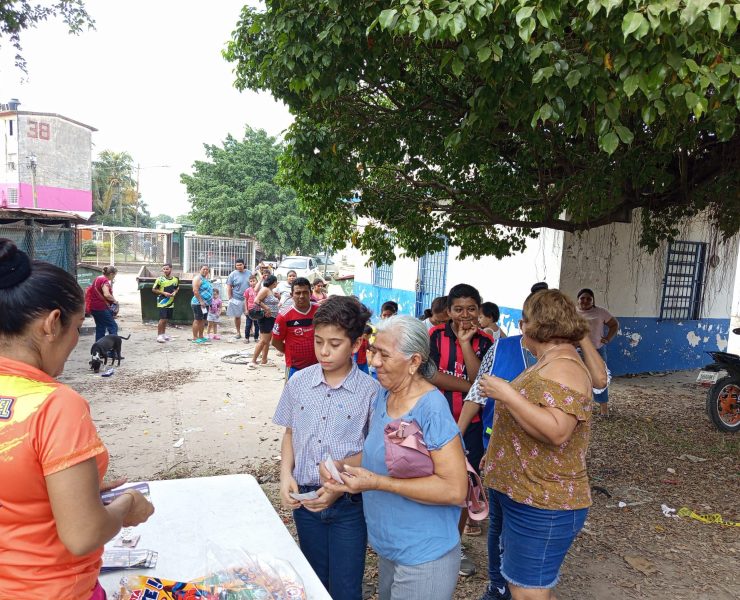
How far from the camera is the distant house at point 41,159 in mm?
35438

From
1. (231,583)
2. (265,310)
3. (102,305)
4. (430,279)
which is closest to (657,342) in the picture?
(430,279)

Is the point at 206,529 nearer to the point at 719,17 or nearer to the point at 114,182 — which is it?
the point at 719,17

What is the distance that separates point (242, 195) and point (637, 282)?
2146cm

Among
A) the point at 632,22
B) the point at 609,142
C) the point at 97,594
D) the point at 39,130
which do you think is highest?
the point at 39,130

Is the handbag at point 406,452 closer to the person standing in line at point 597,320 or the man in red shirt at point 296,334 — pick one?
the man in red shirt at point 296,334

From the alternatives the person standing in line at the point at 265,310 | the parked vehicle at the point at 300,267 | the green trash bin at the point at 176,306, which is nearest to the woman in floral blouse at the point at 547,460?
the person standing in line at the point at 265,310

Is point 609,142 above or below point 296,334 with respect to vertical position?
above

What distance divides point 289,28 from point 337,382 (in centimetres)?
305

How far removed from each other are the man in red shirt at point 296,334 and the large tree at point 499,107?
146 centimetres

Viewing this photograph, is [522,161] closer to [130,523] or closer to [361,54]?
[361,54]

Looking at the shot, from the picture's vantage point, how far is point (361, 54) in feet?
14.4

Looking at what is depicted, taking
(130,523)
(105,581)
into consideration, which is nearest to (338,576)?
(105,581)

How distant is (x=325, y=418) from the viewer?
2.51 meters

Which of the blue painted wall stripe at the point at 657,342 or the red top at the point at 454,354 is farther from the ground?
the red top at the point at 454,354
